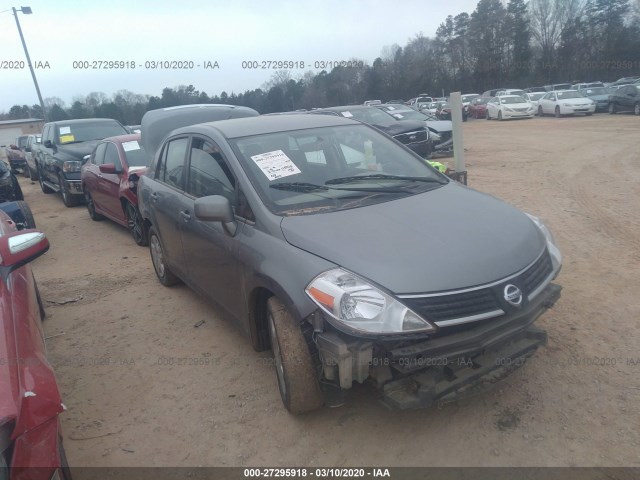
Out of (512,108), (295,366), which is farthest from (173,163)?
(512,108)

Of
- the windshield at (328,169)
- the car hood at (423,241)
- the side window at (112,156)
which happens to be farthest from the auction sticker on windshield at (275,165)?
the side window at (112,156)

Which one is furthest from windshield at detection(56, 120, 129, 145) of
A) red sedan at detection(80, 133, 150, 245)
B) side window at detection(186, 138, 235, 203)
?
side window at detection(186, 138, 235, 203)

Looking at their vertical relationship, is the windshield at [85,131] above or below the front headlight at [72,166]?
above

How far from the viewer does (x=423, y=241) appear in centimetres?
282

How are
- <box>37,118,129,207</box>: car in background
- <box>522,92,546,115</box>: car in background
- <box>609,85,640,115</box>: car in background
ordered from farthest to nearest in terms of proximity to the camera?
<box>522,92,546,115</box>: car in background, <box>609,85,640,115</box>: car in background, <box>37,118,129,207</box>: car in background

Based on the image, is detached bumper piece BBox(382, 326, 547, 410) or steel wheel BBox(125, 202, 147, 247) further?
steel wheel BBox(125, 202, 147, 247)

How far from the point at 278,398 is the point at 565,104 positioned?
86.3ft

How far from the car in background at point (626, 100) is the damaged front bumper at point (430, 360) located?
23764 mm

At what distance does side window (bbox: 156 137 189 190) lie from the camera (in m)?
4.47

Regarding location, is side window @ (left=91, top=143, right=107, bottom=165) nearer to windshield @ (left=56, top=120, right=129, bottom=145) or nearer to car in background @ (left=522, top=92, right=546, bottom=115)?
windshield @ (left=56, top=120, right=129, bottom=145)

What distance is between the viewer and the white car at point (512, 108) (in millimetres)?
27203

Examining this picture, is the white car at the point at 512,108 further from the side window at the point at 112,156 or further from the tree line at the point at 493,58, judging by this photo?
the side window at the point at 112,156

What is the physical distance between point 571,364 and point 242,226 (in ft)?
7.96

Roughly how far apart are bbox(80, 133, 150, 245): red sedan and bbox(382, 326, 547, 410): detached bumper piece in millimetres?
5533
